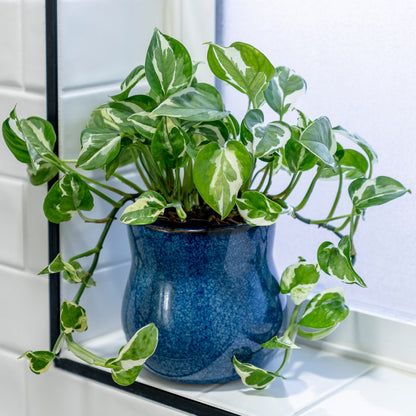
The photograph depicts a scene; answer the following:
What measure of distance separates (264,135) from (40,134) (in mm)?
271

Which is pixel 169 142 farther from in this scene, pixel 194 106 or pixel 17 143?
pixel 17 143

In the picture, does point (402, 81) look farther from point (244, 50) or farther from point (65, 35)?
point (65, 35)

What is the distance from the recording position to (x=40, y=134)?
2.78 feet

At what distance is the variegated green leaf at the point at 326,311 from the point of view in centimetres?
85

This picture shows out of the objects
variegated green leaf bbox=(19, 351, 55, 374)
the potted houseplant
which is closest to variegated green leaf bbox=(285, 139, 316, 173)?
the potted houseplant

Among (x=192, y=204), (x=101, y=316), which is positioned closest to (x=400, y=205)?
(x=192, y=204)

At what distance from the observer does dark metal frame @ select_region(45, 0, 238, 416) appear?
820 millimetres

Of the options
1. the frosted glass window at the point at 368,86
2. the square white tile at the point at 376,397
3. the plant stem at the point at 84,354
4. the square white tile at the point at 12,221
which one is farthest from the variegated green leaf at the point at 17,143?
the square white tile at the point at 376,397

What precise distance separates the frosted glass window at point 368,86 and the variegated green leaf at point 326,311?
0.30ft

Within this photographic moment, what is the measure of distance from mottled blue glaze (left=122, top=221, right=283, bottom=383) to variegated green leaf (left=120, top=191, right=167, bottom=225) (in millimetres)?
43

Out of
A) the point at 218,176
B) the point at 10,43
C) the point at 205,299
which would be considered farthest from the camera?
the point at 10,43

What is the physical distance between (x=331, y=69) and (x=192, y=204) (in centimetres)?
24

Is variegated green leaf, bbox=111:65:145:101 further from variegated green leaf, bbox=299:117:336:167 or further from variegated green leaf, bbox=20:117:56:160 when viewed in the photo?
variegated green leaf, bbox=299:117:336:167

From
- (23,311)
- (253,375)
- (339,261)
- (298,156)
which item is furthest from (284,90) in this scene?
(23,311)
